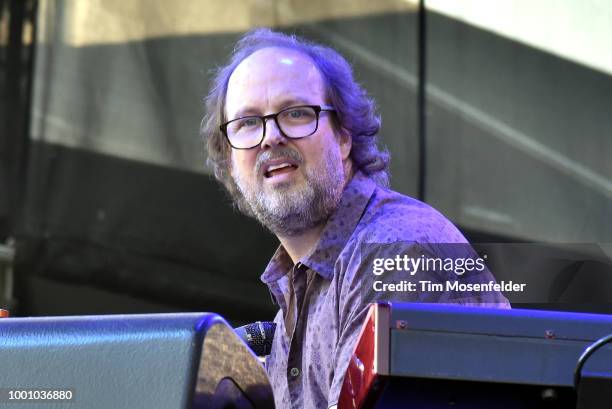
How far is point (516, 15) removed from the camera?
2695 millimetres

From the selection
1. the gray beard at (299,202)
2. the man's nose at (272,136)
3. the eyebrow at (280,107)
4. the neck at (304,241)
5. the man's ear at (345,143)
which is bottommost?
the neck at (304,241)

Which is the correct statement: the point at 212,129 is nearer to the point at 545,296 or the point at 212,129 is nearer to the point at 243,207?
the point at 243,207

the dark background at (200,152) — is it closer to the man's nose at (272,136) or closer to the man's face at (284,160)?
the man's face at (284,160)

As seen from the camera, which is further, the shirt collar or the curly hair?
the curly hair

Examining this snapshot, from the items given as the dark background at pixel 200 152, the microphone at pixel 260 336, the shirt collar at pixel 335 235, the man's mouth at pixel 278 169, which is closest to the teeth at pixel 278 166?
the man's mouth at pixel 278 169

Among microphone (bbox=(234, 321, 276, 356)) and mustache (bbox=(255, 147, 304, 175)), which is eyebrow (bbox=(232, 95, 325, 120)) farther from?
microphone (bbox=(234, 321, 276, 356))

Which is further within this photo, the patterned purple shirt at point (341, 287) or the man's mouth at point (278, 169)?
the man's mouth at point (278, 169)

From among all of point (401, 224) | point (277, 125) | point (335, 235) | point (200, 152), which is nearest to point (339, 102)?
point (277, 125)

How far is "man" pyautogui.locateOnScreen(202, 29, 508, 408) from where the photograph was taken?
1594 mm

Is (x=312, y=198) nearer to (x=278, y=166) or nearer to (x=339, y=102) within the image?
(x=278, y=166)

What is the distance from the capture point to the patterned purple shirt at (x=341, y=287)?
4.74ft

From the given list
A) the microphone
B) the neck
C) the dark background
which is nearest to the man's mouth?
the neck

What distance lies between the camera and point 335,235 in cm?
182

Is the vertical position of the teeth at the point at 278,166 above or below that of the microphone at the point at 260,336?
above
